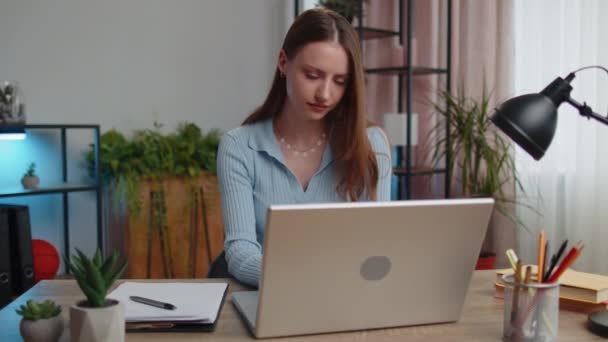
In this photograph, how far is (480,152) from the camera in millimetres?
3070

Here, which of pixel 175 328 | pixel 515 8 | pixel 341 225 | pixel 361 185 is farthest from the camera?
pixel 515 8

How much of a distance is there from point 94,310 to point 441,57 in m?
2.89

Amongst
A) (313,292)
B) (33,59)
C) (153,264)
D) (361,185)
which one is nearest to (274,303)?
(313,292)

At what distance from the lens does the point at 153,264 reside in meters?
3.20

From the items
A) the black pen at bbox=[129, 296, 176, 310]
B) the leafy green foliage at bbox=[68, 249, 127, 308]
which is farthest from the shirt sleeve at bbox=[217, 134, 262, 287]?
the leafy green foliage at bbox=[68, 249, 127, 308]

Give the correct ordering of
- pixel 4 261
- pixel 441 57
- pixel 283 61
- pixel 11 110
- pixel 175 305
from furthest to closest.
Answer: pixel 441 57 → pixel 11 110 → pixel 4 261 → pixel 283 61 → pixel 175 305

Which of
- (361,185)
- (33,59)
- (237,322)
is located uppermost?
(33,59)

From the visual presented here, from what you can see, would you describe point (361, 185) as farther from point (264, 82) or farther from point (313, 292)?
point (264, 82)

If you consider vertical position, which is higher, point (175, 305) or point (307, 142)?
point (307, 142)

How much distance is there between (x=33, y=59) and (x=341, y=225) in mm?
2840

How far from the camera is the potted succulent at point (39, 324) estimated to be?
2.93 feet

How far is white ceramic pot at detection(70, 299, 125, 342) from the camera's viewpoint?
841 mm

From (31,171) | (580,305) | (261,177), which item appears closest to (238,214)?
(261,177)

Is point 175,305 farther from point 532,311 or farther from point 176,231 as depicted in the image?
point 176,231
